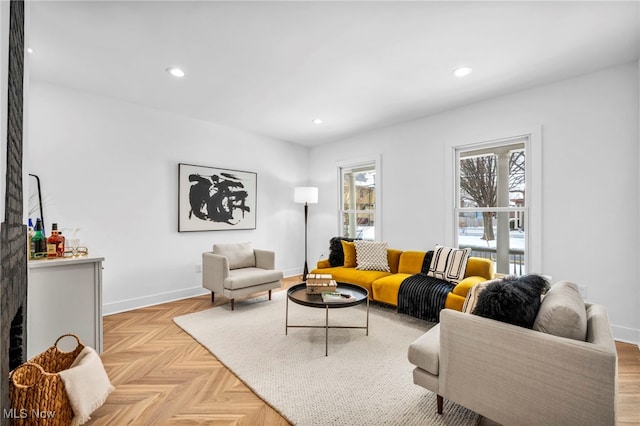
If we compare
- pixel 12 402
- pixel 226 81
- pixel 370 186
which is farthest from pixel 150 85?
pixel 370 186

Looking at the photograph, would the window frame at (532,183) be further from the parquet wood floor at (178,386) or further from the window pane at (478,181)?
the parquet wood floor at (178,386)

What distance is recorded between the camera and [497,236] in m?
3.59

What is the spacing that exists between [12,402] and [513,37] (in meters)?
3.75

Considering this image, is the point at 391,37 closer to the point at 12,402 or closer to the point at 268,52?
the point at 268,52

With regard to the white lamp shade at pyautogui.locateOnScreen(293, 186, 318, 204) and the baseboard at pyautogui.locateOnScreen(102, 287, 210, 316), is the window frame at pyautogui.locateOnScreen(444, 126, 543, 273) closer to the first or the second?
the white lamp shade at pyautogui.locateOnScreen(293, 186, 318, 204)

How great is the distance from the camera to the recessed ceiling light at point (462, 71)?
9.07ft

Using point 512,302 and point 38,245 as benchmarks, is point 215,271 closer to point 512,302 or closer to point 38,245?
point 38,245

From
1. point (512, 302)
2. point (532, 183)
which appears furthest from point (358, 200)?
point (512, 302)

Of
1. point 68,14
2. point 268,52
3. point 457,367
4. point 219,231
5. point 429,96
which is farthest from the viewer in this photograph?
point 219,231

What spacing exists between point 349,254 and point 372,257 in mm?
362

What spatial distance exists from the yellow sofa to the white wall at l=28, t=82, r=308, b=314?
2002mm

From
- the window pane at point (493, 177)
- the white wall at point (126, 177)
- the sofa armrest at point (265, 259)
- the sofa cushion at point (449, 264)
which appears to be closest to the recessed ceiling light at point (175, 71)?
the white wall at point (126, 177)

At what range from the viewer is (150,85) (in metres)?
3.15

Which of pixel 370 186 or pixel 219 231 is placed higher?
pixel 370 186
